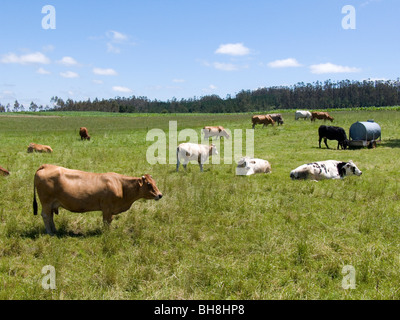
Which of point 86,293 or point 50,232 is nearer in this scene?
point 86,293

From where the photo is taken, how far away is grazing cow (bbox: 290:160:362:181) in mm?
11625

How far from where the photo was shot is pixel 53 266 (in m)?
5.00

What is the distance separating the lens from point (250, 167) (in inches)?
508

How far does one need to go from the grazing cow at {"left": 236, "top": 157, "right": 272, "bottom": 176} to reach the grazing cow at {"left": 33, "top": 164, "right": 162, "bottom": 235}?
6342mm

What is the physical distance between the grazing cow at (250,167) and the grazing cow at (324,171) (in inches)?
62.4

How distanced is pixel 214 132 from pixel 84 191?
2224 cm

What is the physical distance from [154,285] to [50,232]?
2.97m
